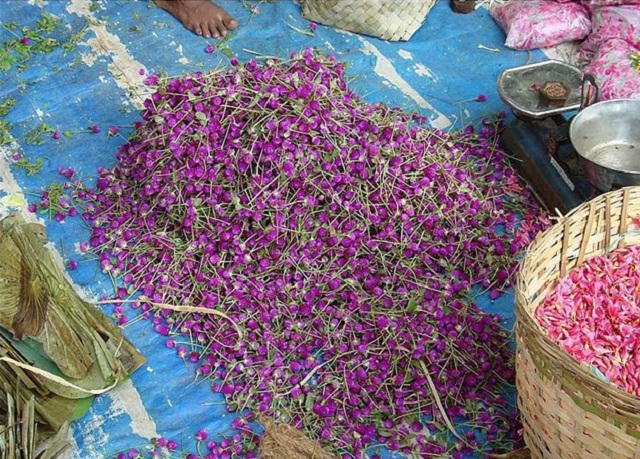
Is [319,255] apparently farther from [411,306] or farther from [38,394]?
[38,394]

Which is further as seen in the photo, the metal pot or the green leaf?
the metal pot

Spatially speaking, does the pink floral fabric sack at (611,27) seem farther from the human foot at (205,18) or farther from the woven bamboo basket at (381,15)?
the human foot at (205,18)

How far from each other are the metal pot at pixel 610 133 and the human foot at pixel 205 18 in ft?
5.35

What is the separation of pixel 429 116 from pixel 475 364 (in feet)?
3.92

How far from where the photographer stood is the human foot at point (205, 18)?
346cm

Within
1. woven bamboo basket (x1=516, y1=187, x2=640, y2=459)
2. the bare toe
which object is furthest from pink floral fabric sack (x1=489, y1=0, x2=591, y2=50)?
woven bamboo basket (x1=516, y1=187, x2=640, y2=459)

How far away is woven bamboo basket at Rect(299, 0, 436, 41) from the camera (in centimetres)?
339

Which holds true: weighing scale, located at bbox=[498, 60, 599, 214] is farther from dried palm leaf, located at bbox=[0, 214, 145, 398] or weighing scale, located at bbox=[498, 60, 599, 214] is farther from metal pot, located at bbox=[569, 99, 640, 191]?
dried palm leaf, located at bbox=[0, 214, 145, 398]

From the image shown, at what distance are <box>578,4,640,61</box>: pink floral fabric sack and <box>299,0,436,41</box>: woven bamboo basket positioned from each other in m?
0.69

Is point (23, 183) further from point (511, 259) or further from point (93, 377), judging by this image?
point (511, 259)

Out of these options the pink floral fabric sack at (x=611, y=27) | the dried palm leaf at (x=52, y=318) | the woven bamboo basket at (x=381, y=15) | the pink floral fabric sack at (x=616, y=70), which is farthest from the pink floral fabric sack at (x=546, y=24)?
the dried palm leaf at (x=52, y=318)

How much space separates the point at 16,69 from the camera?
3314 mm

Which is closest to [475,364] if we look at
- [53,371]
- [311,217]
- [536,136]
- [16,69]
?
[311,217]

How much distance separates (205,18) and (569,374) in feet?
7.95
